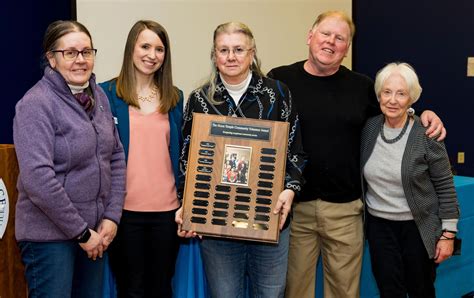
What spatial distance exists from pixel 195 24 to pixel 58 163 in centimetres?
313

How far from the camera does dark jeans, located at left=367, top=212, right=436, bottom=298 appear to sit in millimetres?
2738

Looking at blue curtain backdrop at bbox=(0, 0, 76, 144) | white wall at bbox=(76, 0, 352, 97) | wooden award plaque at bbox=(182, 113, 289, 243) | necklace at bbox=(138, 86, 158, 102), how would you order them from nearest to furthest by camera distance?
wooden award plaque at bbox=(182, 113, 289, 243) → necklace at bbox=(138, 86, 158, 102) → blue curtain backdrop at bbox=(0, 0, 76, 144) → white wall at bbox=(76, 0, 352, 97)

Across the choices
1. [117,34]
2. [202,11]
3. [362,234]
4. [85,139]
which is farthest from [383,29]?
[85,139]

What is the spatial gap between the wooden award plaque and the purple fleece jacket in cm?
36

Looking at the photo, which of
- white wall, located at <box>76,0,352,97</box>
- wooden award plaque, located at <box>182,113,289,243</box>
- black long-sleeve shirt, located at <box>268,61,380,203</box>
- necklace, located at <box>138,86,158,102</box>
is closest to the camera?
wooden award plaque, located at <box>182,113,289,243</box>

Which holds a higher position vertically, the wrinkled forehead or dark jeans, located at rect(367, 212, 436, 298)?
the wrinkled forehead

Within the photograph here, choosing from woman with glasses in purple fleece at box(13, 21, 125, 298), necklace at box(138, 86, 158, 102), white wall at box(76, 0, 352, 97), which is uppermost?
white wall at box(76, 0, 352, 97)

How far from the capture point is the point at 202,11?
5.20 meters

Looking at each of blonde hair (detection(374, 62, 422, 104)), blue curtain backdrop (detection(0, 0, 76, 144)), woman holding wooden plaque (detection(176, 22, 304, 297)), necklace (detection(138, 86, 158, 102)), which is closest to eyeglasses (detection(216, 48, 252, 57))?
woman holding wooden plaque (detection(176, 22, 304, 297))

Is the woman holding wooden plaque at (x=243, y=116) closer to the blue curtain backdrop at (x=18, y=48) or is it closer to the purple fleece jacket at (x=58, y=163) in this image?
the purple fleece jacket at (x=58, y=163)

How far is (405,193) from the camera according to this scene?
2713 mm

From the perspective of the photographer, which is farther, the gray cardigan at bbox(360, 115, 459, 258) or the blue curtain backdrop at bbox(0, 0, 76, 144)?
the blue curtain backdrop at bbox(0, 0, 76, 144)

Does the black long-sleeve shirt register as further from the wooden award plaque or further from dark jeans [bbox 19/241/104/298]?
dark jeans [bbox 19/241/104/298]

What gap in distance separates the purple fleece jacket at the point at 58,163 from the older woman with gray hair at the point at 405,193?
1.24 meters
